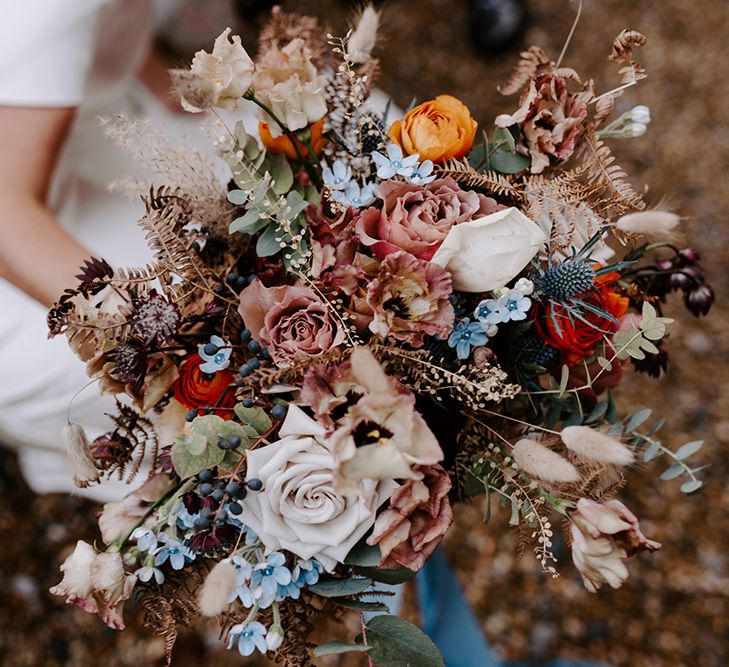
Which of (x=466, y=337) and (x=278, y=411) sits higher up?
(x=466, y=337)

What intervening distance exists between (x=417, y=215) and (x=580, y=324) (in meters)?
0.21

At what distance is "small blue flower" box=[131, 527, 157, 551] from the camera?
2.24 ft

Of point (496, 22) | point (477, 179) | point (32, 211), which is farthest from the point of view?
point (496, 22)

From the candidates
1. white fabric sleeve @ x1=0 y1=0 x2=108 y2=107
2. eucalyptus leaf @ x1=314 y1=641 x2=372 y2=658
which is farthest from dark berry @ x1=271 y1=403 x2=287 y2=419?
white fabric sleeve @ x1=0 y1=0 x2=108 y2=107

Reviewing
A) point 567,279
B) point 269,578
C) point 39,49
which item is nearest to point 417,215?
point 567,279

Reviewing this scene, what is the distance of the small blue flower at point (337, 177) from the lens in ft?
2.36

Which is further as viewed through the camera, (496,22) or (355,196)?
(496,22)

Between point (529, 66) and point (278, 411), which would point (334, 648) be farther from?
point (529, 66)

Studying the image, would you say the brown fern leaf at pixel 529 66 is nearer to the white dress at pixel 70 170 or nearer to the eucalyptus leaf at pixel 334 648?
the eucalyptus leaf at pixel 334 648

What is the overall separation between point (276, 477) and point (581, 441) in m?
0.28

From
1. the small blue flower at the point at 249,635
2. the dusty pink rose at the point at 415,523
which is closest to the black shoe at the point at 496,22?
the dusty pink rose at the point at 415,523

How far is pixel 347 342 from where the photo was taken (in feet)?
2.16

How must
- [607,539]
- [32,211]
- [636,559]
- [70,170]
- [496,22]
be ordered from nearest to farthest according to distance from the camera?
[607,539] < [32,211] < [70,170] < [636,559] < [496,22]

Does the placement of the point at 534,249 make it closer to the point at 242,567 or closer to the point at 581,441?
the point at 581,441
